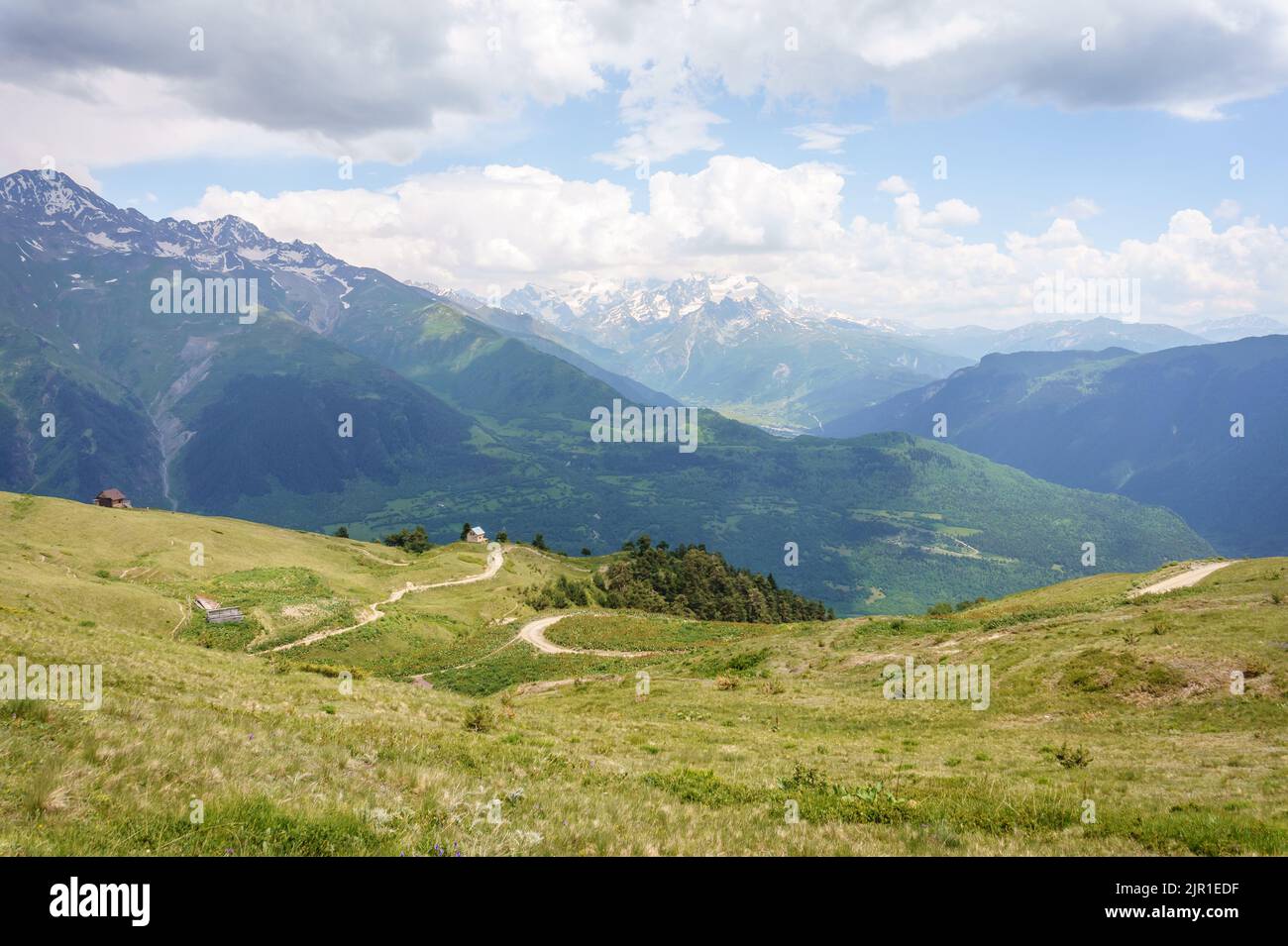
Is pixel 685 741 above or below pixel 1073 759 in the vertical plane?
below

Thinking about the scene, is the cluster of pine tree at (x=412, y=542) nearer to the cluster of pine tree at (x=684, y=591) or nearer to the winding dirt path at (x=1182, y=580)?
the cluster of pine tree at (x=684, y=591)

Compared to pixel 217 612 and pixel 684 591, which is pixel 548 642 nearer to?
pixel 217 612

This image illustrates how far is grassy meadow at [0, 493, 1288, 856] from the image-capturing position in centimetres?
864

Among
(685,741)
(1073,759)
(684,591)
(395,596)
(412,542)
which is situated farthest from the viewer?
(412,542)

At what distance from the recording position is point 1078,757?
19.9m

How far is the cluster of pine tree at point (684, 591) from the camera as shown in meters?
103

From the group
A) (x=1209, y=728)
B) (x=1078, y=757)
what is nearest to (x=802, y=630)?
(x=1209, y=728)

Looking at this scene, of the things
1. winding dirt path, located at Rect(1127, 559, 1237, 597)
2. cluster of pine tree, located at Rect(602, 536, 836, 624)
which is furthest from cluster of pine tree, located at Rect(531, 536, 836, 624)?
winding dirt path, located at Rect(1127, 559, 1237, 597)

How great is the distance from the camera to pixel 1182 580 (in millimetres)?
58125

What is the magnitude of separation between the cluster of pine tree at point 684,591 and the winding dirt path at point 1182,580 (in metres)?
55.8

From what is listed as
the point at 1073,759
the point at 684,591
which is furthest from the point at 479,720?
the point at 684,591

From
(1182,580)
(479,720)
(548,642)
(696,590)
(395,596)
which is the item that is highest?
(1182,580)

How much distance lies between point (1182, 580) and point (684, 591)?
69.2 meters

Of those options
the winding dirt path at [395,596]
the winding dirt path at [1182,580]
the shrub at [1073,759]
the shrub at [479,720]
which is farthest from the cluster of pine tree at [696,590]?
the shrub at [1073,759]
